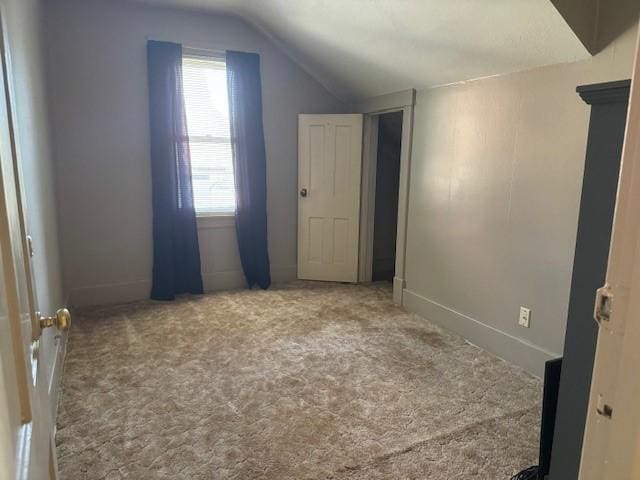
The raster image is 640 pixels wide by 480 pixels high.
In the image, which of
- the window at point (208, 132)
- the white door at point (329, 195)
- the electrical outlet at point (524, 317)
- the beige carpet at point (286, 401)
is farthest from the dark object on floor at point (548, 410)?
the window at point (208, 132)

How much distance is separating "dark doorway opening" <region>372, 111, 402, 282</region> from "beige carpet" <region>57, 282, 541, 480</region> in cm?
162

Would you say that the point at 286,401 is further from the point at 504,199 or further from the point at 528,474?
the point at 504,199

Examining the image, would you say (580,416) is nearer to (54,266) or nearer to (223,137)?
(54,266)

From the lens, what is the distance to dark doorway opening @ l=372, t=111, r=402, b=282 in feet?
16.8

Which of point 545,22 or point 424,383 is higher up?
point 545,22

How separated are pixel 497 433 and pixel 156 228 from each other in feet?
10.8

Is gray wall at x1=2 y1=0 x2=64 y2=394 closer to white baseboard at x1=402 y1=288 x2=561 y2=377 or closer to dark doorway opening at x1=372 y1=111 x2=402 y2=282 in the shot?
white baseboard at x1=402 y1=288 x2=561 y2=377

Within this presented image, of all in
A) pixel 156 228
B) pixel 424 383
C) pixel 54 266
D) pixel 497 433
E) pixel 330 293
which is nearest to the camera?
pixel 497 433

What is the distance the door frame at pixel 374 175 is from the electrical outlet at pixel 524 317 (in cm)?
130

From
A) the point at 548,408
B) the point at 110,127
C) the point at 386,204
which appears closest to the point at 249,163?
the point at 110,127

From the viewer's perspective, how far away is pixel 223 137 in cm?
436

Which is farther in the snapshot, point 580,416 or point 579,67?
point 579,67

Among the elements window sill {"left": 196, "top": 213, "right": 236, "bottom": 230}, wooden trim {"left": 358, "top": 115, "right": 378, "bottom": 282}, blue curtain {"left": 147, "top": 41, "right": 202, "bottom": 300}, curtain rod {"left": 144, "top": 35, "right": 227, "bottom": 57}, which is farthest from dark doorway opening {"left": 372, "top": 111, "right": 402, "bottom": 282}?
blue curtain {"left": 147, "top": 41, "right": 202, "bottom": 300}

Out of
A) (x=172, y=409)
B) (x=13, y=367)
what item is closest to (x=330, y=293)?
(x=172, y=409)
